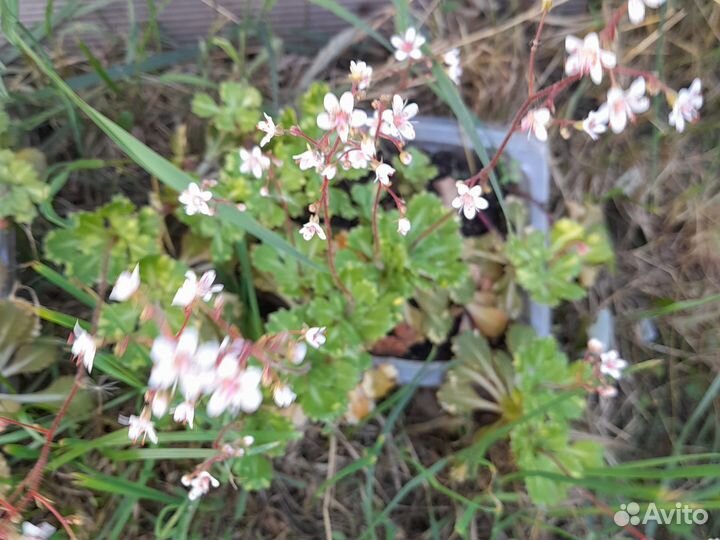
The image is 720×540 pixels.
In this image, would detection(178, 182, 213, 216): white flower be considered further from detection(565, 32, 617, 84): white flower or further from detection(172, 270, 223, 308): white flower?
detection(565, 32, 617, 84): white flower

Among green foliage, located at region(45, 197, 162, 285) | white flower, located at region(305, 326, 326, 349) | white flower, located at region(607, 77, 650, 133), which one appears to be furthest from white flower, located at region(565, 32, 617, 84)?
green foliage, located at region(45, 197, 162, 285)

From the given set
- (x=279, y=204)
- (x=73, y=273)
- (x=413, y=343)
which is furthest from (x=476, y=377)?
(x=73, y=273)

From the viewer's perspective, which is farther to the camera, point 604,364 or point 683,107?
point 604,364

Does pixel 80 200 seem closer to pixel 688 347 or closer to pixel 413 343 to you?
pixel 413 343

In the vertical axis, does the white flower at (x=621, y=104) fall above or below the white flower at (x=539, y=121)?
above

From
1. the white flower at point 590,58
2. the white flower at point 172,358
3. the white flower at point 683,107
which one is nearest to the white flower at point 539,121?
the white flower at point 590,58

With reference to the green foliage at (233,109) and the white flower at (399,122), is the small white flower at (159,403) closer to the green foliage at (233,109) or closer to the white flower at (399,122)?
the white flower at (399,122)

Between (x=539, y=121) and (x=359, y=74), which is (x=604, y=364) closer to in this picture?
(x=539, y=121)

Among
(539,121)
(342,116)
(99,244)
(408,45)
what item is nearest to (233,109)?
(99,244)
